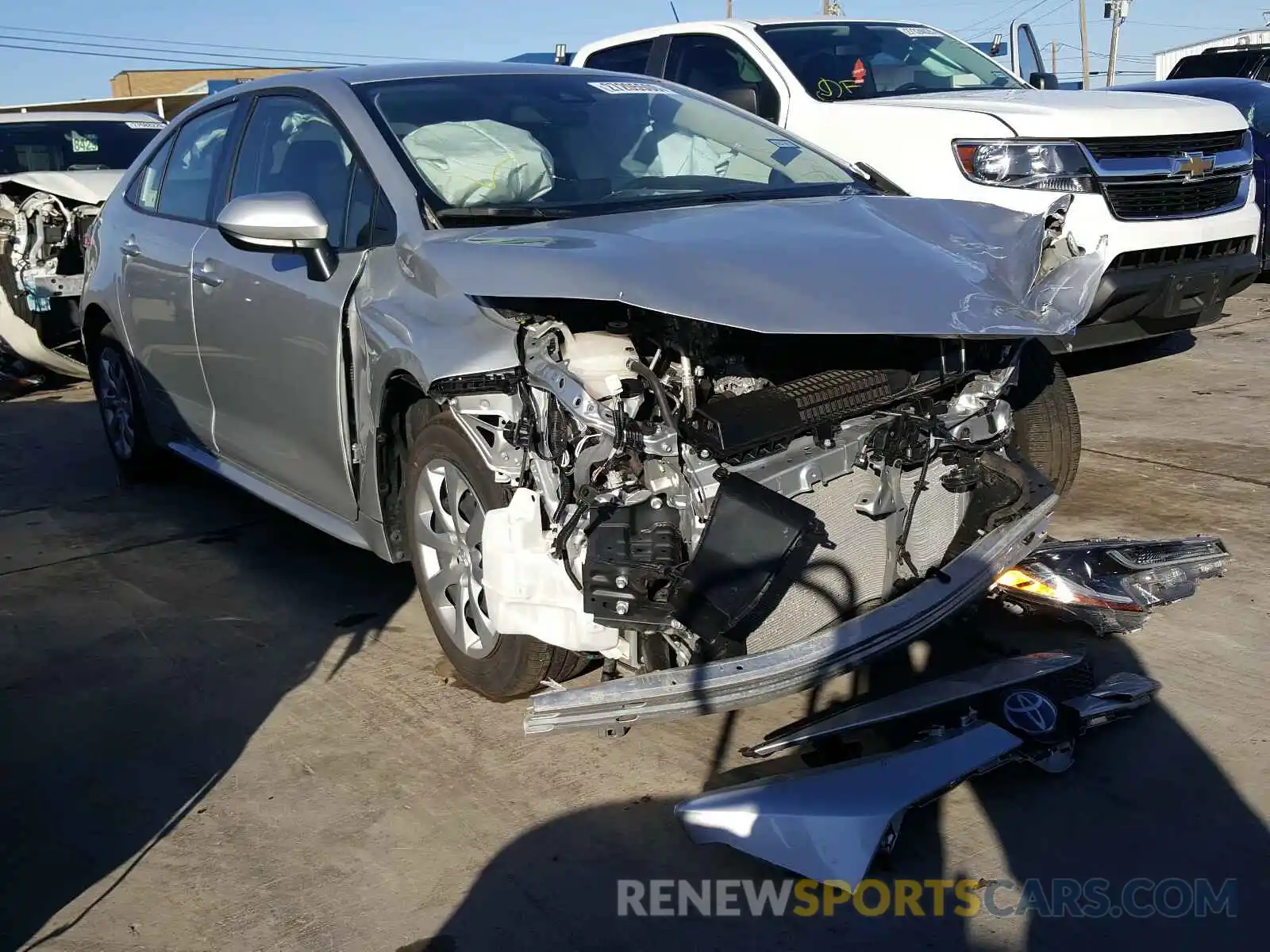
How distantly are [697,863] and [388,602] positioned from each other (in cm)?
198

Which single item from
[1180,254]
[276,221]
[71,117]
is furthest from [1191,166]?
[71,117]

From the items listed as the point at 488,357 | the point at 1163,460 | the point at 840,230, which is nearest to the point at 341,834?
the point at 488,357

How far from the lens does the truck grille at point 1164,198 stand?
232 inches

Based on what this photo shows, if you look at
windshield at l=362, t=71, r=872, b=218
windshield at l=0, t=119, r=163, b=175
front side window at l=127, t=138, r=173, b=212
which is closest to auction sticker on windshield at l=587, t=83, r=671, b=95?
windshield at l=362, t=71, r=872, b=218

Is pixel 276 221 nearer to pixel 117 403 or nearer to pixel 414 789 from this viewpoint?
pixel 414 789

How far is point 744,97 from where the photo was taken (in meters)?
6.98

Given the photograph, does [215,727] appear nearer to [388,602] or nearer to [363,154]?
[388,602]

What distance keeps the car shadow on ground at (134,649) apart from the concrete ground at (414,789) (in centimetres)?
1

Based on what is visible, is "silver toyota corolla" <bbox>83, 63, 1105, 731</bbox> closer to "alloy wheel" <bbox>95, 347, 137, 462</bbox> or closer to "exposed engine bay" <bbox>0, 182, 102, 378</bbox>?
"alloy wheel" <bbox>95, 347, 137, 462</bbox>

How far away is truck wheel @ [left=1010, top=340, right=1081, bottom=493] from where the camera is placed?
4.16 m

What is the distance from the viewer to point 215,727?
359 centimetres

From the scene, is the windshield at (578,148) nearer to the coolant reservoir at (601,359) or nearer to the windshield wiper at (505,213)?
the windshield wiper at (505,213)

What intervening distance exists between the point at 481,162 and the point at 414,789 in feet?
6.26

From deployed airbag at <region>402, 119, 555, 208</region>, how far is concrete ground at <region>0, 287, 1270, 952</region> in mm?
1470
